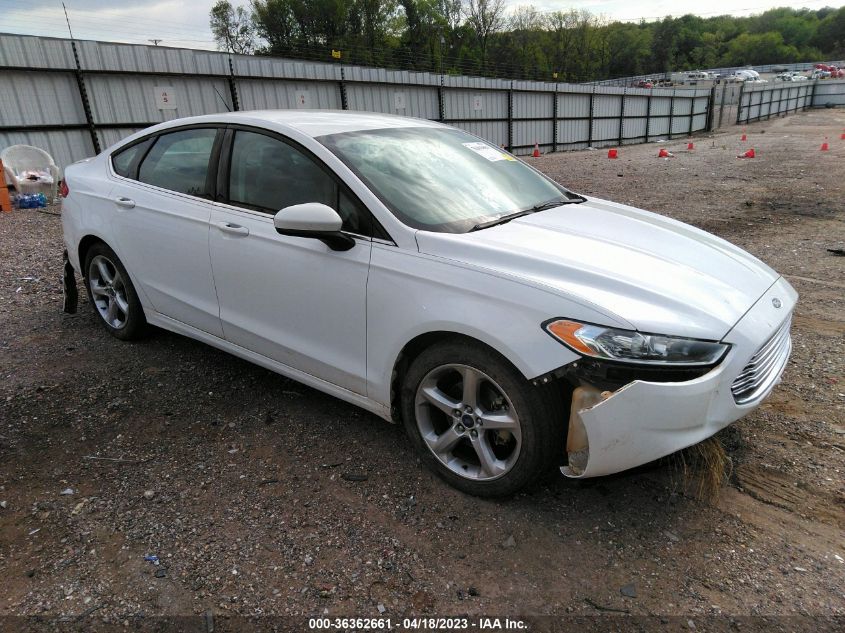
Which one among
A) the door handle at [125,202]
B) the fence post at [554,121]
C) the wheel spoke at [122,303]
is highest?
the door handle at [125,202]

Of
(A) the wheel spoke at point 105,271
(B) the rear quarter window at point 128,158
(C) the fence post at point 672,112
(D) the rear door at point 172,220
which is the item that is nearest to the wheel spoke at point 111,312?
(A) the wheel spoke at point 105,271

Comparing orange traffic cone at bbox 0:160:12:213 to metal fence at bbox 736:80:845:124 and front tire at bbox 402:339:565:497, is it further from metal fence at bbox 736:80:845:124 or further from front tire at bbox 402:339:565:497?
metal fence at bbox 736:80:845:124

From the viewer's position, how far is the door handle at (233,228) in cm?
320

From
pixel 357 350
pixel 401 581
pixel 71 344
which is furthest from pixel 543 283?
pixel 71 344

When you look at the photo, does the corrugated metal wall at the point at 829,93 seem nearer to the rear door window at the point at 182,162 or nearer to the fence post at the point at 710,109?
the fence post at the point at 710,109

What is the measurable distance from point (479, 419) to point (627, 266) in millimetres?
921

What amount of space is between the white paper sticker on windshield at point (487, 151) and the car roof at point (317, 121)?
328 millimetres

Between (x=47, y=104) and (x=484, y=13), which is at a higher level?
(x=484, y=13)

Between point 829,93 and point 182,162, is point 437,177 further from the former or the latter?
point 829,93

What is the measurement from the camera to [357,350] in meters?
2.84

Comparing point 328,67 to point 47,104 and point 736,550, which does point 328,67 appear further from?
point 736,550

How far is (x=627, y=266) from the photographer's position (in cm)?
254

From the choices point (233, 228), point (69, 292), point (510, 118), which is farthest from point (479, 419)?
point (510, 118)

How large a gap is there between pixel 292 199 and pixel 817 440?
303 cm
